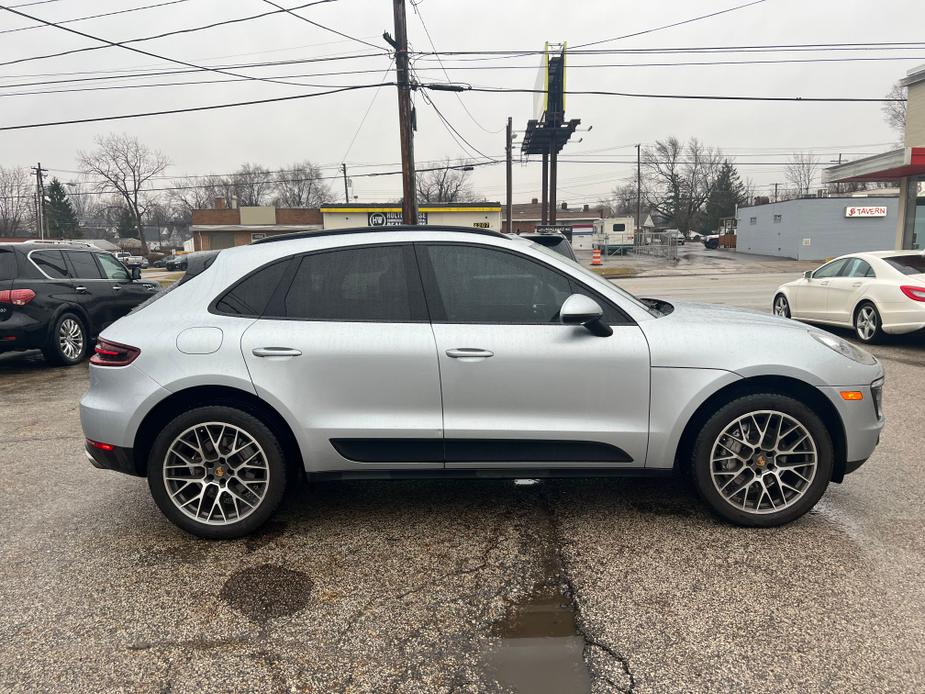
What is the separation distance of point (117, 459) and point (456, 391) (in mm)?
1904

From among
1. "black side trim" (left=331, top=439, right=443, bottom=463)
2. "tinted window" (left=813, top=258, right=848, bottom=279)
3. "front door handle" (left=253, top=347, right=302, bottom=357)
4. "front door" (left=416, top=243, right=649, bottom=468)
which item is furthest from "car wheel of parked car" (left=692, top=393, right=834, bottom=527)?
"tinted window" (left=813, top=258, right=848, bottom=279)

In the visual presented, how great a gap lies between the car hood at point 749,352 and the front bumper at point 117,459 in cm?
290

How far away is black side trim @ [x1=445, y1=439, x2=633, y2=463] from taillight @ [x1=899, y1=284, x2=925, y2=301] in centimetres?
750

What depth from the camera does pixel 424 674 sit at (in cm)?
236

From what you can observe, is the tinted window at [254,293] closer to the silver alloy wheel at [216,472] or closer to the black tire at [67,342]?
the silver alloy wheel at [216,472]

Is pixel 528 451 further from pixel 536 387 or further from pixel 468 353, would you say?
pixel 468 353

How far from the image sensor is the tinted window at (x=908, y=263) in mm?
8859

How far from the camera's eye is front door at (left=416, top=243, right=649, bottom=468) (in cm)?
330

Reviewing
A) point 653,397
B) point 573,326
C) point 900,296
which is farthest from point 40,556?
point 900,296

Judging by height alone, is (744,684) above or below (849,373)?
below

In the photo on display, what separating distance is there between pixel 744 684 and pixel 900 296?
8382 millimetres

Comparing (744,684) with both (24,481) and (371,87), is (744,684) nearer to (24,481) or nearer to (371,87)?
(24,481)

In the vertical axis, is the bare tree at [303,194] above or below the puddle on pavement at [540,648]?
above


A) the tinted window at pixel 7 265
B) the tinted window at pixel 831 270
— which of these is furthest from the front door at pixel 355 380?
the tinted window at pixel 831 270
